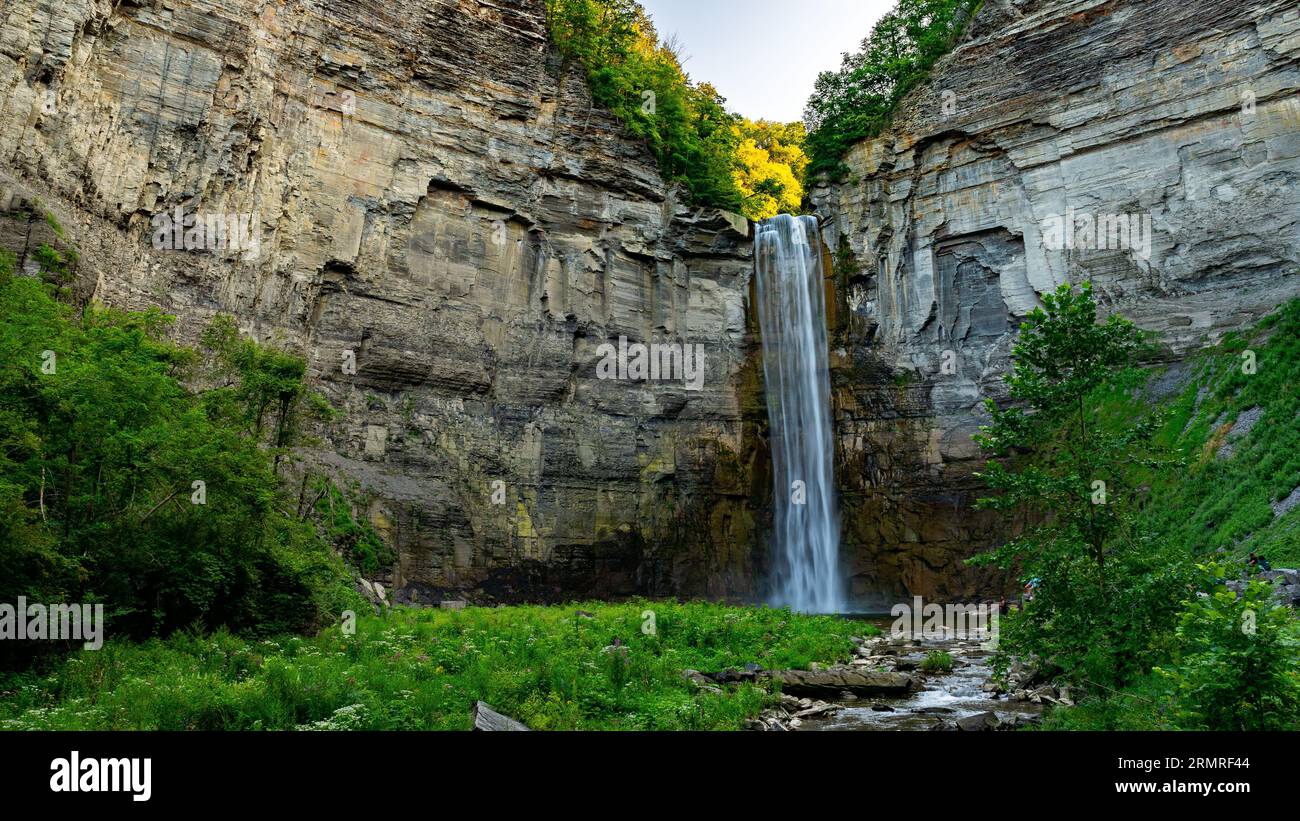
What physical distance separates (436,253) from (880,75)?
943 inches

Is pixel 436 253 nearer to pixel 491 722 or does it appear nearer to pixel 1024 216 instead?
pixel 1024 216

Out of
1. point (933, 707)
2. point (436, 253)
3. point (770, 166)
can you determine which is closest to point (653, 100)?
point (436, 253)

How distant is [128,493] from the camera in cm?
1316

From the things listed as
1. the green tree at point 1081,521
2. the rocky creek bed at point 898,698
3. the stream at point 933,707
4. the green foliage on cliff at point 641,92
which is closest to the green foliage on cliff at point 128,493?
the rocky creek bed at point 898,698

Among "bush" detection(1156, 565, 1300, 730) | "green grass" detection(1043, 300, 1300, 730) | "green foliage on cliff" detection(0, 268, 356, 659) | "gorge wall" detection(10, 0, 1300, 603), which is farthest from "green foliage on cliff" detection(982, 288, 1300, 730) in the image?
"gorge wall" detection(10, 0, 1300, 603)

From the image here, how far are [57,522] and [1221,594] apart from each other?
1517cm

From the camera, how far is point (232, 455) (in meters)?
14.2

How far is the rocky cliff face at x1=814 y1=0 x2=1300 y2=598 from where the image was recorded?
2902 centimetres

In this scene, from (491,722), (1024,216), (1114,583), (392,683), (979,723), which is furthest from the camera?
(1024,216)

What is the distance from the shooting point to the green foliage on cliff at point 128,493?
11312 millimetres

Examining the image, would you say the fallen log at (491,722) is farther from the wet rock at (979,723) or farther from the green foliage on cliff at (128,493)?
the green foliage on cliff at (128,493)
